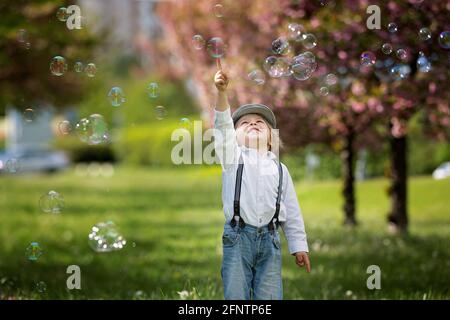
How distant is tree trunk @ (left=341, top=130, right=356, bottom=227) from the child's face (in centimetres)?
725

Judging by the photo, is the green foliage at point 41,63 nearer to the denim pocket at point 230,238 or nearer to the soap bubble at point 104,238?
the soap bubble at point 104,238

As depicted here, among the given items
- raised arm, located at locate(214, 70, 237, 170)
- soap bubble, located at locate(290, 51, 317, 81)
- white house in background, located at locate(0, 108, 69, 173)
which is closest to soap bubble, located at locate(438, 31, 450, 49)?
soap bubble, located at locate(290, 51, 317, 81)

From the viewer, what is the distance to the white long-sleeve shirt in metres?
4.77

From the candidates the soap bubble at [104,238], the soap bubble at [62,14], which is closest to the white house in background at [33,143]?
the soap bubble at [62,14]

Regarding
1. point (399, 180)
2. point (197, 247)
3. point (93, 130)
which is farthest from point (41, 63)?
point (93, 130)

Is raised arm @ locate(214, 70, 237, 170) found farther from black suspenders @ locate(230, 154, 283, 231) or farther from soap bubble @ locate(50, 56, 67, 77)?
soap bubble @ locate(50, 56, 67, 77)

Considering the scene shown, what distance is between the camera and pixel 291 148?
496 inches

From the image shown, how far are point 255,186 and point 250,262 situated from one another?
0.47 meters

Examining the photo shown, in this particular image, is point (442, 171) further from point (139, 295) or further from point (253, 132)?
point (253, 132)

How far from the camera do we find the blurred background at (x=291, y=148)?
758 centimetres

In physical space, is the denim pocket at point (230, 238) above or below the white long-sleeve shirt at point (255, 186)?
below

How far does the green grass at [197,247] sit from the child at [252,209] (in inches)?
60.6

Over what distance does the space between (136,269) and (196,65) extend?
9.00m
